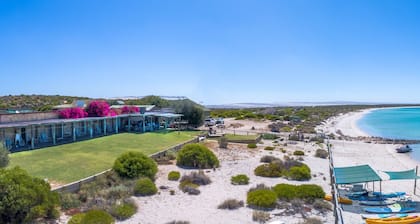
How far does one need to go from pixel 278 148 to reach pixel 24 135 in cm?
2440

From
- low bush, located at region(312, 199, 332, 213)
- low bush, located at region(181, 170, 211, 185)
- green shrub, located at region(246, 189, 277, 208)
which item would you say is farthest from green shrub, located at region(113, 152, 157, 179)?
low bush, located at region(312, 199, 332, 213)

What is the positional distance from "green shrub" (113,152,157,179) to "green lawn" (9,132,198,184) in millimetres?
1243

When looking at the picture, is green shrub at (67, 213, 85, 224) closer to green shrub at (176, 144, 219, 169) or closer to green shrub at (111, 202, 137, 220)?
green shrub at (111, 202, 137, 220)

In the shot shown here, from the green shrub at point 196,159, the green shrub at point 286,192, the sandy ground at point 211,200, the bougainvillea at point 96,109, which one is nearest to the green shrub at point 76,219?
the sandy ground at point 211,200

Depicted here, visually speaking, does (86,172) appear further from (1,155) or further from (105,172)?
(1,155)

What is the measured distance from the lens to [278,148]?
1340 inches

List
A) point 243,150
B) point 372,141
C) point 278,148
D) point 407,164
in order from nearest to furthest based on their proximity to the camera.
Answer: point 407,164
point 243,150
point 278,148
point 372,141

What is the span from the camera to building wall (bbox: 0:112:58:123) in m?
24.3

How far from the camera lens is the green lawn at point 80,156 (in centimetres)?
1736

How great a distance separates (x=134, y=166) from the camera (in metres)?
18.2

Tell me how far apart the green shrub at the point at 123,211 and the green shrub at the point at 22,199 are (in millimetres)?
2187

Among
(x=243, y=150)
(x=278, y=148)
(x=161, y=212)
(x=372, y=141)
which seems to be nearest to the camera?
(x=161, y=212)

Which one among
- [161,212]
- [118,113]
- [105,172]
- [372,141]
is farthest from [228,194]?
[372,141]

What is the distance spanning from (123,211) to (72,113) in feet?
68.5
